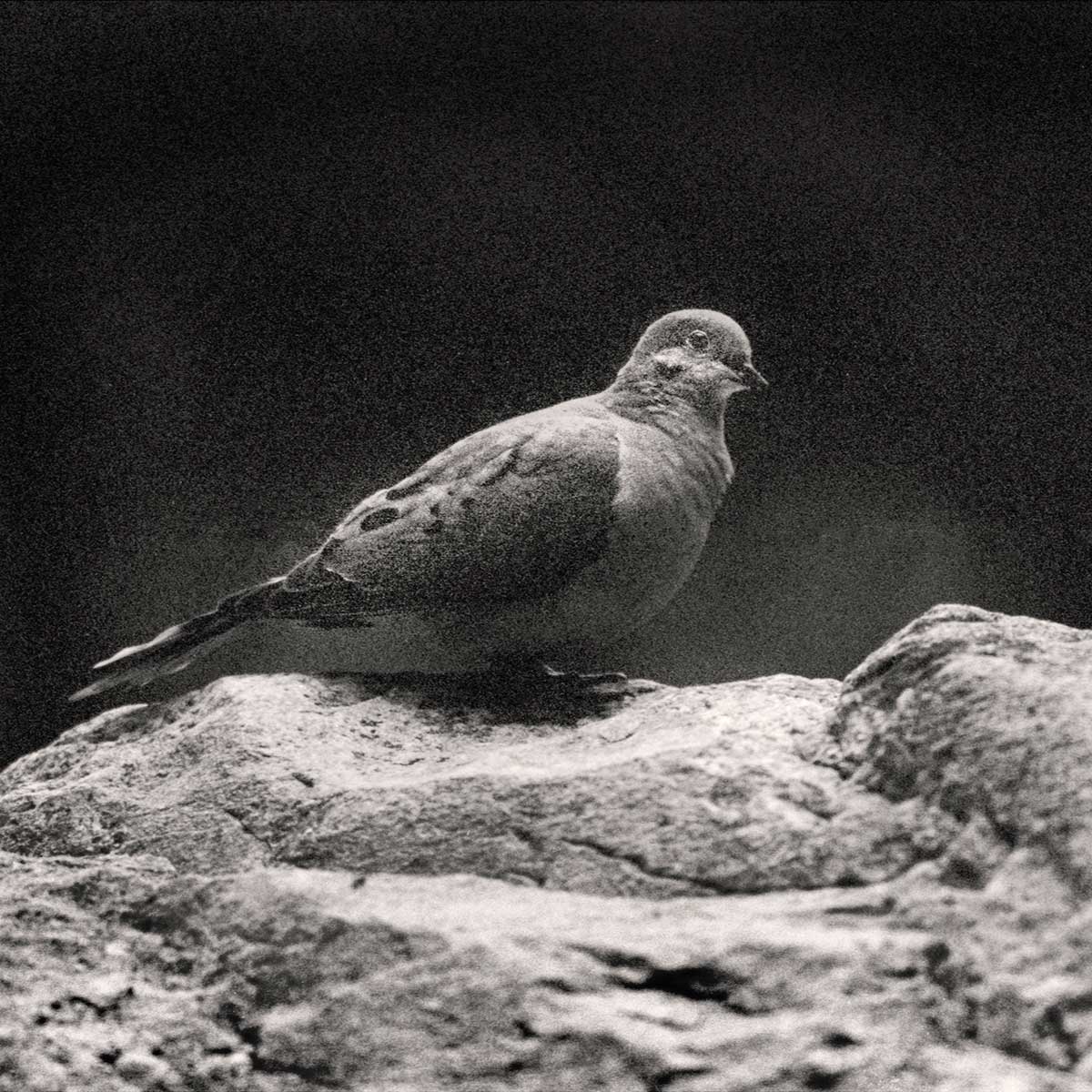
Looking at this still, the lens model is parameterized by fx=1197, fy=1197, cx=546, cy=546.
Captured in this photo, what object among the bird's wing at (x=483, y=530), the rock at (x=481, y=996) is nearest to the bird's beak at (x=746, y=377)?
the bird's wing at (x=483, y=530)

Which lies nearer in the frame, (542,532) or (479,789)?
(479,789)

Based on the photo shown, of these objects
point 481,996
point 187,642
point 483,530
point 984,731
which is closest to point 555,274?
point 483,530

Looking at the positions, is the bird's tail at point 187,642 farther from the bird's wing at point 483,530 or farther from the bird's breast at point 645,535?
the bird's breast at point 645,535

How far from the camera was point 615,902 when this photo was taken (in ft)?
4.26

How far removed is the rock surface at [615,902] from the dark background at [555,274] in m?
0.56

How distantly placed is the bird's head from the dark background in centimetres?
12

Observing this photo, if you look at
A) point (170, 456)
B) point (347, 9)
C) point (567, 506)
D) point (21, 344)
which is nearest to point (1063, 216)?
Answer: point (567, 506)

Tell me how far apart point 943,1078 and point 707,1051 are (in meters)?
0.21

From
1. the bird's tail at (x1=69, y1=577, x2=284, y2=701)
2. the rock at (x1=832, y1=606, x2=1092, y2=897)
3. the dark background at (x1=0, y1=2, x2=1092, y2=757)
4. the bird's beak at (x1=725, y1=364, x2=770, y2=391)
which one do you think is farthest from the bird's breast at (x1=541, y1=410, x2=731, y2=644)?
the bird's tail at (x1=69, y1=577, x2=284, y2=701)

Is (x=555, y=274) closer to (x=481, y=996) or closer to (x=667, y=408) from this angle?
(x=667, y=408)

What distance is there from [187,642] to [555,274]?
89cm

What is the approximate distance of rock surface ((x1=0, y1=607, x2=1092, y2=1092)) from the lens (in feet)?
3.69

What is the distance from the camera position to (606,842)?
136 centimetres

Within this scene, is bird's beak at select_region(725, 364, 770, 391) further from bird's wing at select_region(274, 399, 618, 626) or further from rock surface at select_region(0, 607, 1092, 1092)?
rock surface at select_region(0, 607, 1092, 1092)
